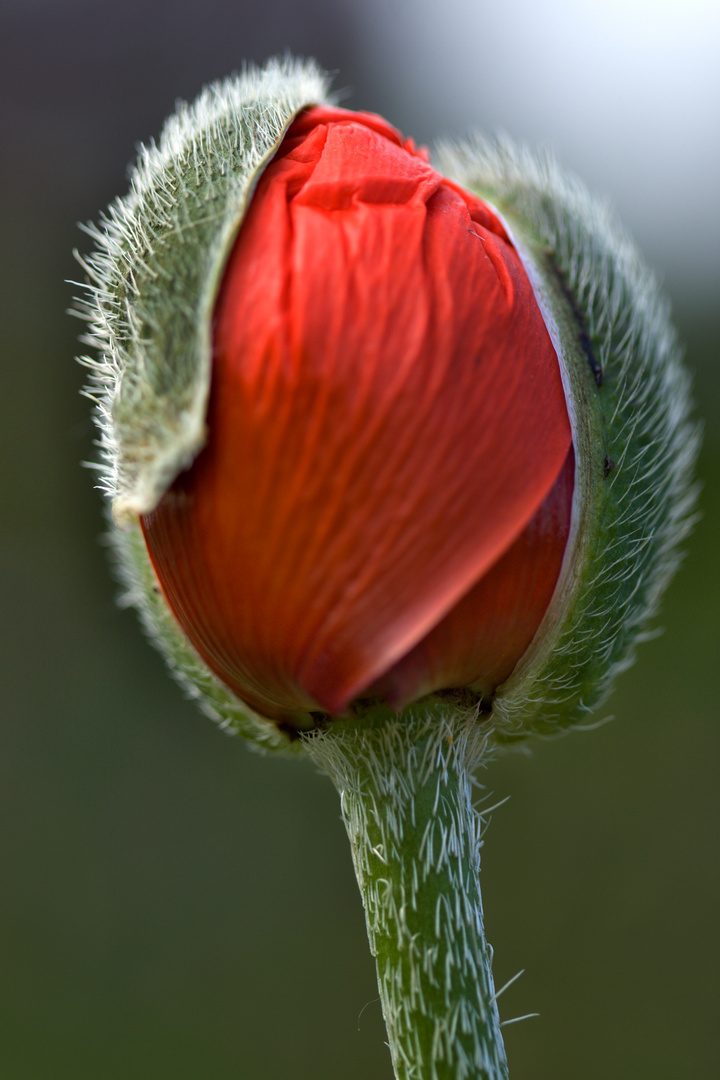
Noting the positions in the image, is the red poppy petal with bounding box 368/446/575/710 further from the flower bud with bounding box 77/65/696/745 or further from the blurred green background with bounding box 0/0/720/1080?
the blurred green background with bounding box 0/0/720/1080

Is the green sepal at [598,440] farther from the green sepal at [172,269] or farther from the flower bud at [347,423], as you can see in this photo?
the green sepal at [172,269]

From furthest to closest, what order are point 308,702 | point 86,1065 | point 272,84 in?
point 86,1065 → point 272,84 → point 308,702

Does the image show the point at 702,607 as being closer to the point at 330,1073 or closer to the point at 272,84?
the point at 330,1073

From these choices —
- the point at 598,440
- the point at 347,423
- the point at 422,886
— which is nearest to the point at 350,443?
the point at 347,423

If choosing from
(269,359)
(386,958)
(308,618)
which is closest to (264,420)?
(269,359)

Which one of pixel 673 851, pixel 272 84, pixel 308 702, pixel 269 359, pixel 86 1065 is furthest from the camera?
→ pixel 673 851

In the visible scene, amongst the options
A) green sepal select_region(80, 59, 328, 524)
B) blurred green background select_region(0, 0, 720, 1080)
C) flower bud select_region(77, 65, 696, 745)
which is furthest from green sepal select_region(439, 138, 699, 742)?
blurred green background select_region(0, 0, 720, 1080)

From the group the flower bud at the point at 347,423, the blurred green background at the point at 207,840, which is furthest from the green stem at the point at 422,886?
the blurred green background at the point at 207,840
